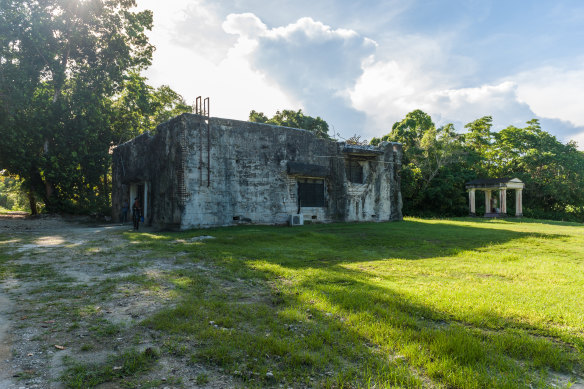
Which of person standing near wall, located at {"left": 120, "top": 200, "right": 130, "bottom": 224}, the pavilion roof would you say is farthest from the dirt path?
the pavilion roof

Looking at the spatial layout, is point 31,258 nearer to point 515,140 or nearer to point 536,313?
point 536,313

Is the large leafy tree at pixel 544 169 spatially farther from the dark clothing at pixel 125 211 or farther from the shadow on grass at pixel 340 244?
the dark clothing at pixel 125 211

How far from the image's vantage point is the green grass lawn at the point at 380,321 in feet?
9.14

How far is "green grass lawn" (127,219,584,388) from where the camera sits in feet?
9.14

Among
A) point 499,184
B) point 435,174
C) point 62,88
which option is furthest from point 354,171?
point 62,88

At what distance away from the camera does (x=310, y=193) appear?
1736cm

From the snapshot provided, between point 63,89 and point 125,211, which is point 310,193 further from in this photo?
point 63,89

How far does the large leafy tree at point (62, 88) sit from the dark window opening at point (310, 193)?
1443 cm

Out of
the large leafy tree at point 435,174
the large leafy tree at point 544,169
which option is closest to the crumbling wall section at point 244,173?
the large leafy tree at point 435,174

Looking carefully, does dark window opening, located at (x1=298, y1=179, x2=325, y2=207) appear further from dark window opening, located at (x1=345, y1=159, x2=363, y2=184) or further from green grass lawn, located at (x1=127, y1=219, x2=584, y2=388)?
green grass lawn, located at (x1=127, y1=219, x2=584, y2=388)

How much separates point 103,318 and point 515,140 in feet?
123

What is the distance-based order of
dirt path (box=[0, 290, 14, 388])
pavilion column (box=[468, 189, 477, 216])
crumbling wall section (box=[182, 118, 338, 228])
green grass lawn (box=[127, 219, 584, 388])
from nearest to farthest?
dirt path (box=[0, 290, 14, 388]) < green grass lawn (box=[127, 219, 584, 388]) < crumbling wall section (box=[182, 118, 338, 228]) < pavilion column (box=[468, 189, 477, 216])

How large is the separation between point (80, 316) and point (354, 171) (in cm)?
1669

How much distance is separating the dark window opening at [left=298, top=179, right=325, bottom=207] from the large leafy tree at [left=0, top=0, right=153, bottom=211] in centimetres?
1443
